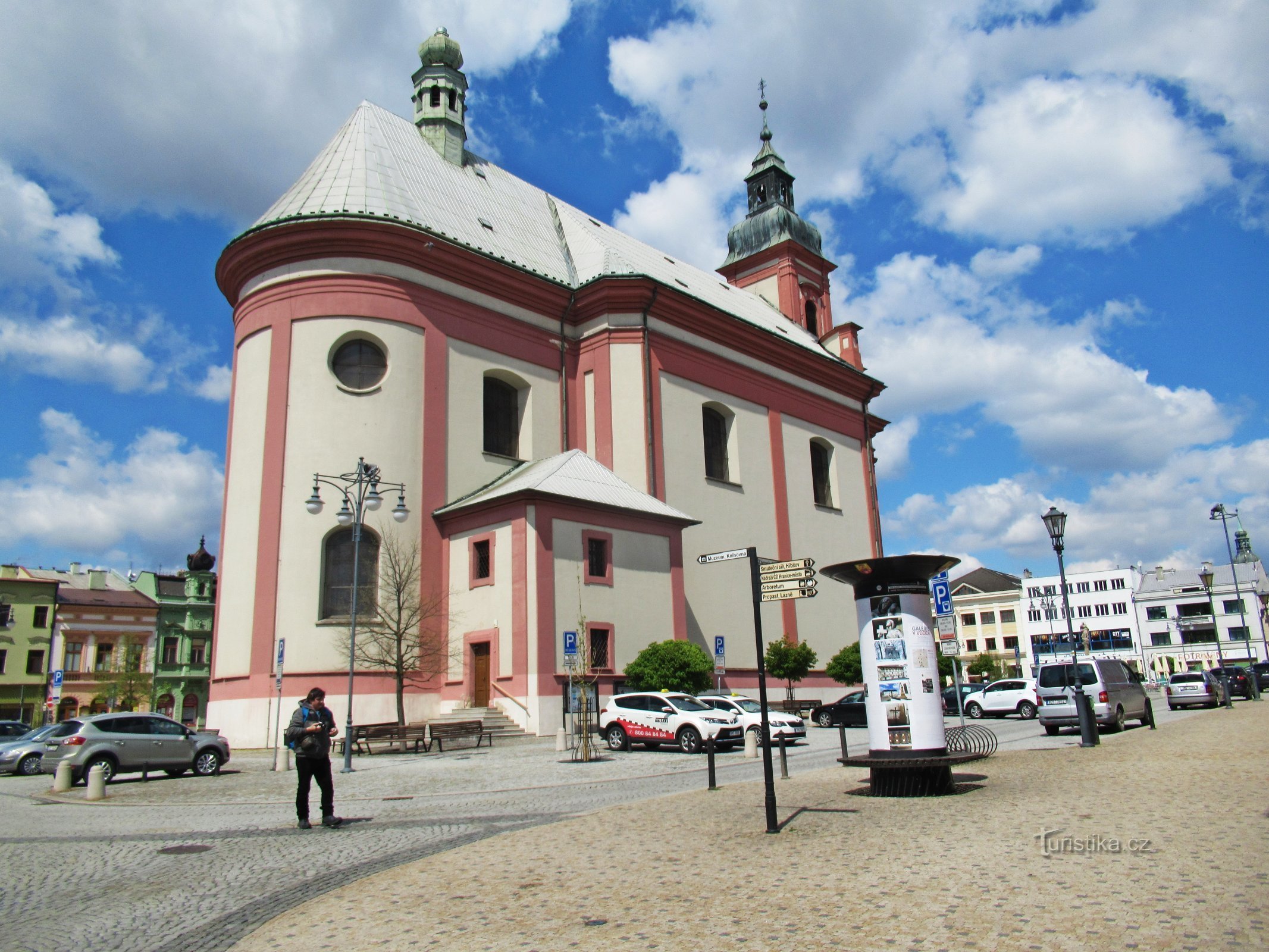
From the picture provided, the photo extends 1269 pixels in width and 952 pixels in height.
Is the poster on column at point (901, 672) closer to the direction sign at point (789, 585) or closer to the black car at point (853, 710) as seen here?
the direction sign at point (789, 585)

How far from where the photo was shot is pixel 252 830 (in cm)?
1108

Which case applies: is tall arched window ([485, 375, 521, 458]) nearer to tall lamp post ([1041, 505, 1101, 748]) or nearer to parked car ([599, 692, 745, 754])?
parked car ([599, 692, 745, 754])

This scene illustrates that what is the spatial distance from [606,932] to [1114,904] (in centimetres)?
306

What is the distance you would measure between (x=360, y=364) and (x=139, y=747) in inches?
501

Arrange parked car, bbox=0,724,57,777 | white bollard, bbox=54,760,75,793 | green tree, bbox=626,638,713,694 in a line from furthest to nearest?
green tree, bbox=626,638,713,694, parked car, bbox=0,724,57,777, white bollard, bbox=54,760,75,793

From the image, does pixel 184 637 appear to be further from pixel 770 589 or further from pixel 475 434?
pixel 770 589

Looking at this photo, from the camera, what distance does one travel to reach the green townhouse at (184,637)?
6394cm

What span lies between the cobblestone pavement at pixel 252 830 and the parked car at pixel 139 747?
2.08 feet

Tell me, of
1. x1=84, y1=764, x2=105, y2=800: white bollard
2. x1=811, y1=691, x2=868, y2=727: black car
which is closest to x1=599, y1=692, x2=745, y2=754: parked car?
x1=811, y1=691, x2=868, y2=727: black car

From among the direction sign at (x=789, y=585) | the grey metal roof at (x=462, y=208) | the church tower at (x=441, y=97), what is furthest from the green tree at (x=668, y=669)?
the church tower at (x=441, y=97)

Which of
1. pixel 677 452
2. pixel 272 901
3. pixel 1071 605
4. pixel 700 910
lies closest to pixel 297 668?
pixel 677 452

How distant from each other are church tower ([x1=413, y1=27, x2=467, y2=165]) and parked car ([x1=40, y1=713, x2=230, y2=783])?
23434 millimetres

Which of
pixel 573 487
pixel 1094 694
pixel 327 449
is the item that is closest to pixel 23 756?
pixel 327 449

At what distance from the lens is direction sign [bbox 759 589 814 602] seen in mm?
9125
